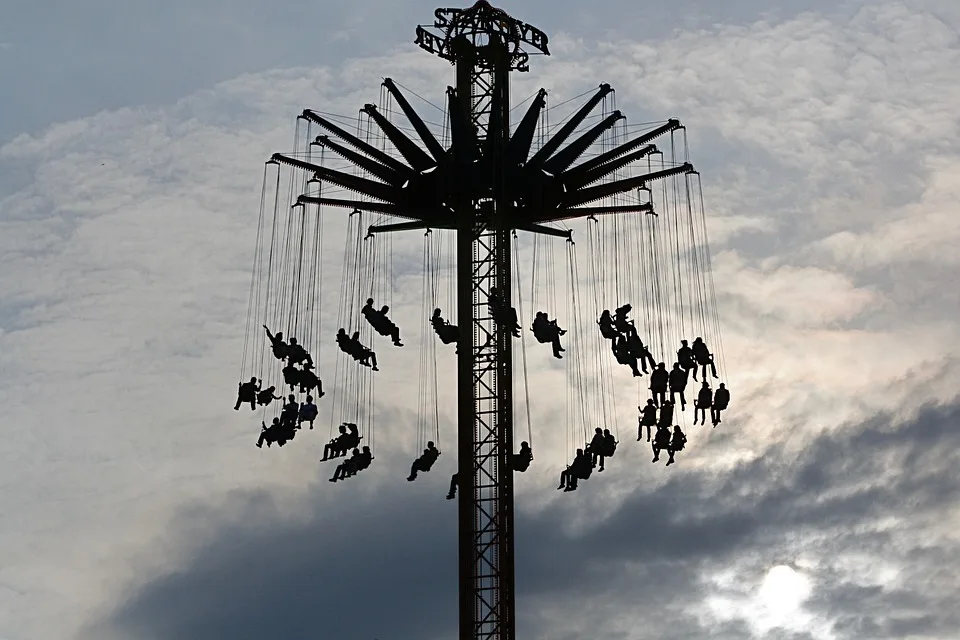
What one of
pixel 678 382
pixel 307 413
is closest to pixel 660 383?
pixel 678 382

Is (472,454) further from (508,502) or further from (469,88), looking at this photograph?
(469,88)

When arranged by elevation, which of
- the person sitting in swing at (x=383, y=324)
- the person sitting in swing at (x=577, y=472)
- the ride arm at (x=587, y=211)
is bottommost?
the person sitting in swing at (x=577, y=472)

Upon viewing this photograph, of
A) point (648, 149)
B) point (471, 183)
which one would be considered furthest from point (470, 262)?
point (648, 149)

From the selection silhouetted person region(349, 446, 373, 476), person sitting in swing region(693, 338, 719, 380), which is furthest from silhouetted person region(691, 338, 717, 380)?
silhouetted person region(349, 446, 373, 476)

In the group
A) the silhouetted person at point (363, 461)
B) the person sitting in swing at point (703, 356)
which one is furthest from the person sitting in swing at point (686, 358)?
the silhouetted person at point (363, 461)

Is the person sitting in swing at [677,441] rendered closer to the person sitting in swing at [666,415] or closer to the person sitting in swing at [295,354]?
the person sitting in swing at [666,415]

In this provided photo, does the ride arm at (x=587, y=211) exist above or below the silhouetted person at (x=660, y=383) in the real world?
above

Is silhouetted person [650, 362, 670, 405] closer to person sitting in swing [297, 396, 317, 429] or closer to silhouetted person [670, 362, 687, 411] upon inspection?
silhouetted person [670, 362, 687, 411]

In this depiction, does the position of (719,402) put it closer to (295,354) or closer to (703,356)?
(703,356)

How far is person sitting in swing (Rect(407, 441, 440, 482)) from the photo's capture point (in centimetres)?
7588

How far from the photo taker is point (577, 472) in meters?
74.4

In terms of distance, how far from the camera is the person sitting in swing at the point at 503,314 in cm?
7525

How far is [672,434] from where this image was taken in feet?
241

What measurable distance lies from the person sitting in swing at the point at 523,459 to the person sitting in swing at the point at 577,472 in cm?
209
